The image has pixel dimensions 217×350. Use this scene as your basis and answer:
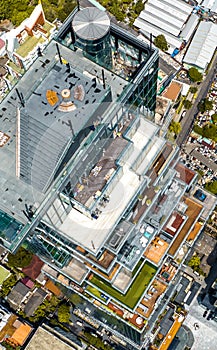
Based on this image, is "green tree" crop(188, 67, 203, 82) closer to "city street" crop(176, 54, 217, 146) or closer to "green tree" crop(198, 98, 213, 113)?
"city street" crop(176, 54, 217, 146)

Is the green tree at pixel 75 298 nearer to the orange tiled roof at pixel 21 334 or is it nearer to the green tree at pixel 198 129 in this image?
the orange tiled roof at pixel 21 334

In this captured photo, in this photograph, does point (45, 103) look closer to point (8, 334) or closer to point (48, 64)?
point (48, 64)

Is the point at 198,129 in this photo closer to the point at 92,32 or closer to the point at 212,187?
the point at 212,187

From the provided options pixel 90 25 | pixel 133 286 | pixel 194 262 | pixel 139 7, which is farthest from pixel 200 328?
pixel 139 7

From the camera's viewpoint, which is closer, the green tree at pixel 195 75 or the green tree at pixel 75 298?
the green tree at pixel 75 298

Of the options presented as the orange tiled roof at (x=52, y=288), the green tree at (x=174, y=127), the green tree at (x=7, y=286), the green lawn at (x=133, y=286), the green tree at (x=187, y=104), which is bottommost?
the green tree at (x=7, y=286)

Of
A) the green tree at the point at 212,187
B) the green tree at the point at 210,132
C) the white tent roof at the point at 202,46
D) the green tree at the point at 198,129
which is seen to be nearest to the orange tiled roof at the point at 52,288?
the green tree at the point at 212,187
